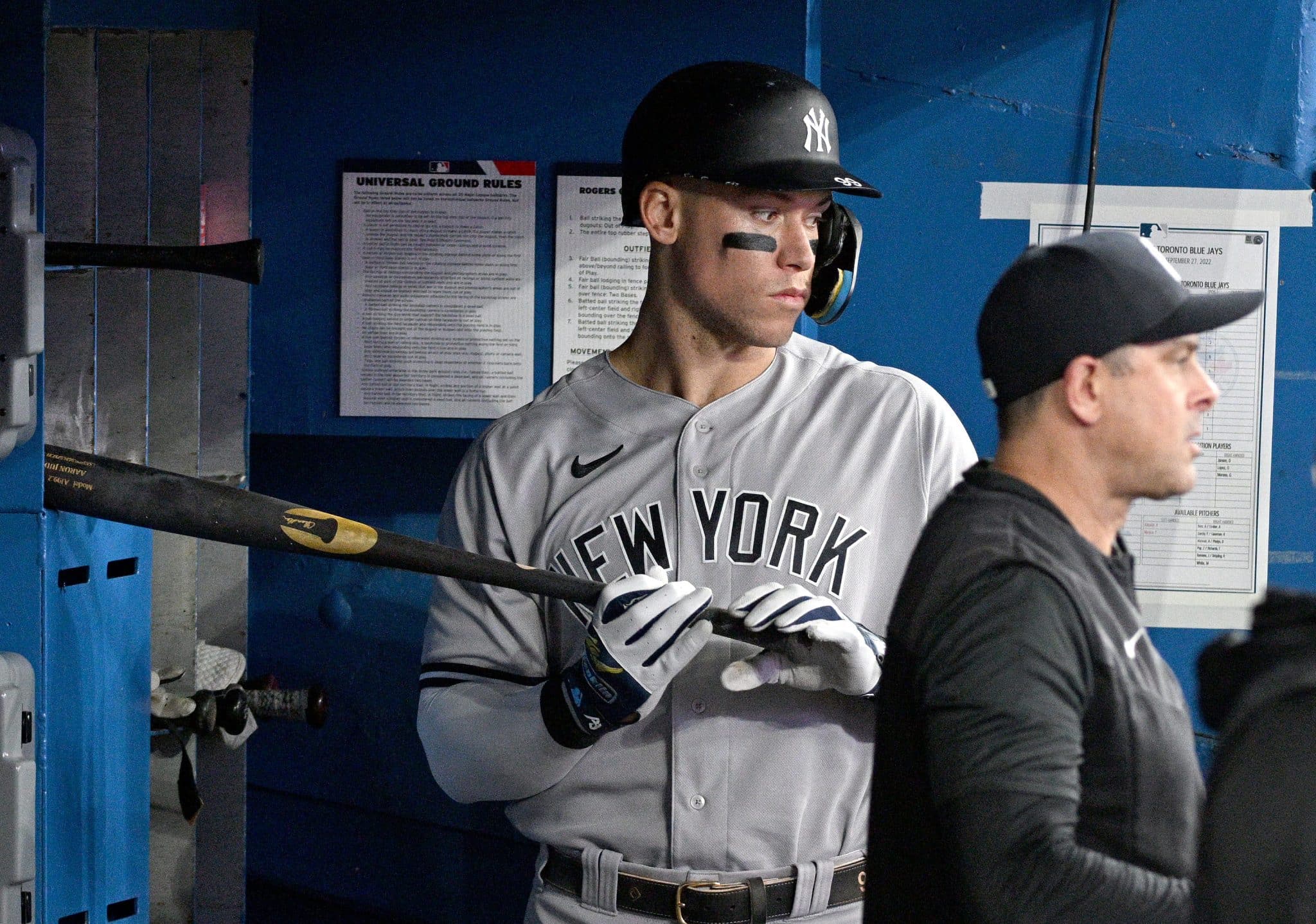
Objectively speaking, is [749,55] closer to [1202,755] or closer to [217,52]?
[217,52]

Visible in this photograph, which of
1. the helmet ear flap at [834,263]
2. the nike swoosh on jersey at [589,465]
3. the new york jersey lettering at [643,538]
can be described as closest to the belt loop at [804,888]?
the new york jersey lettering at [643,538]

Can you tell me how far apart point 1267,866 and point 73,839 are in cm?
140

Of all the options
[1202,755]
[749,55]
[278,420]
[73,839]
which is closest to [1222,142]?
[749,55]

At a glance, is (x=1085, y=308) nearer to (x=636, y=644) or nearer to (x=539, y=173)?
(x=636, y=644)

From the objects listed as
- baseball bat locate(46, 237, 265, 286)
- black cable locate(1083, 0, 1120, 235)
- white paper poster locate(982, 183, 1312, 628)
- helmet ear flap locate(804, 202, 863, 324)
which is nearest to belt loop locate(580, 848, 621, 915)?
helmet ear flap locate(804, 202, 863, 324)

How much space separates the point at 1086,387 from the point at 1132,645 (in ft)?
0.51

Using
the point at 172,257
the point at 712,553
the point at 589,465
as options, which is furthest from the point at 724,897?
the point at 172,257

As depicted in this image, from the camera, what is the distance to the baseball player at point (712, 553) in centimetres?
153

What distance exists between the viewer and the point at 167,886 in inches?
83.3

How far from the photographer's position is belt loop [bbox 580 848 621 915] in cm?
154

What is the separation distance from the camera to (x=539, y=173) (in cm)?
214

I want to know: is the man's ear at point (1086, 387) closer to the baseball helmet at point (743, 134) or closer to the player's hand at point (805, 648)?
the player's hand at point (805, 648)

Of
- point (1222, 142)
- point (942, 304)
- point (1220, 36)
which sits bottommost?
point (942, 304)

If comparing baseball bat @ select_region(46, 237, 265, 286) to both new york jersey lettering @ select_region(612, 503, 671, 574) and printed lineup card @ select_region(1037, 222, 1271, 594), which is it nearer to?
new york jersey lettering @ select_region(612, 503, 671, 574)
